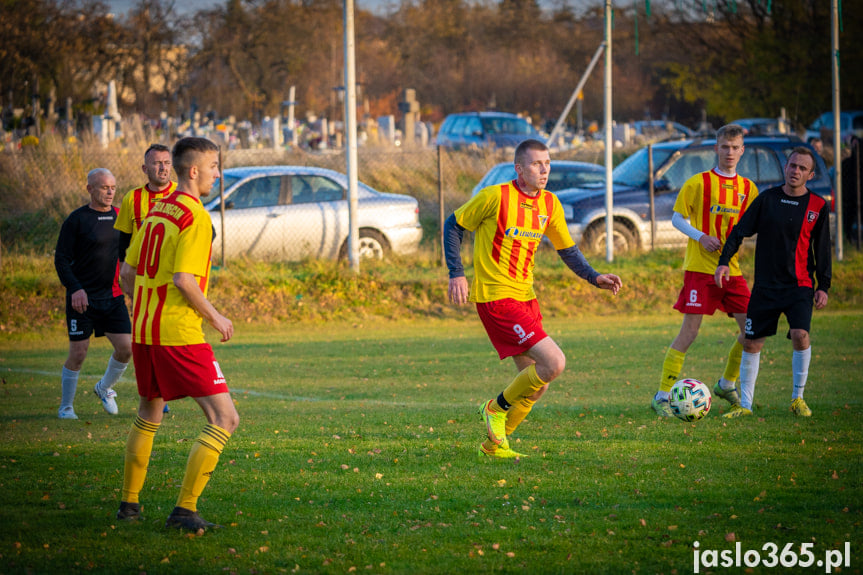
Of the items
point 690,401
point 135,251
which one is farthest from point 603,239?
point 135,251

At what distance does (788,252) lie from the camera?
7.58 meters

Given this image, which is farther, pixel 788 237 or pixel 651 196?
pixel 651 196

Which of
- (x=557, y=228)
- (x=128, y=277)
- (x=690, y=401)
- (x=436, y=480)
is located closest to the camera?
(x=436, y=480)

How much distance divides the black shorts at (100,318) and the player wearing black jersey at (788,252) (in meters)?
5.36

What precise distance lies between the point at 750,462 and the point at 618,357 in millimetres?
5247

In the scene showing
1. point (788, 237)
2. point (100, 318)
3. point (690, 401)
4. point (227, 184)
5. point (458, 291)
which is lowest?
point (690, 401)

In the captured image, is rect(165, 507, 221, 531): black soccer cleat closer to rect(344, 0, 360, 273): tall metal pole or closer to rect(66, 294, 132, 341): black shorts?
rect(66, 294, 132, 341): black shorts

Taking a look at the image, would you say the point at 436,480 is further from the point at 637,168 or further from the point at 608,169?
the point at 637,168

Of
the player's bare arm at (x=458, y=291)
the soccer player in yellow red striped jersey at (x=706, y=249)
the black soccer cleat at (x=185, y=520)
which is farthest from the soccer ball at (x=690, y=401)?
the black soccer cleat at (x=185, y=520)

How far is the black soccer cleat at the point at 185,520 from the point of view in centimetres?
483

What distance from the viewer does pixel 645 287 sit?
16.2 meters

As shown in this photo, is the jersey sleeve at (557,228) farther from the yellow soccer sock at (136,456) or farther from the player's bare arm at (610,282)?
the yellow soccer sock at (136,456)

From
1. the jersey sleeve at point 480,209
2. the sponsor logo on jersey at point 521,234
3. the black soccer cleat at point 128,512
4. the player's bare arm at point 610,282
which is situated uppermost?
the jersey sleeve at point 480,209

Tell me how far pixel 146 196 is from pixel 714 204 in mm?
4931
